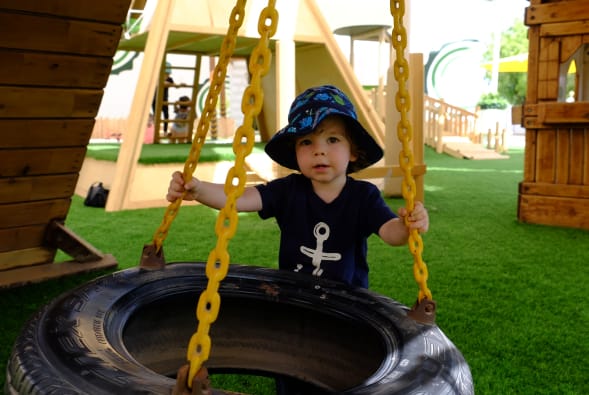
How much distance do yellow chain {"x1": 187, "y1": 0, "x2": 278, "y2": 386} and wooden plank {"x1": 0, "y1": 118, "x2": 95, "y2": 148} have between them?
1929 millimetres

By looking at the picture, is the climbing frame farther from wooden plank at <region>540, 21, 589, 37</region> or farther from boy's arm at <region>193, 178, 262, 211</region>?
wooden plank at <region>540, 21, 589, 37</region>

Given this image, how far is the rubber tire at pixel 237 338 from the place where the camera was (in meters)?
0.94

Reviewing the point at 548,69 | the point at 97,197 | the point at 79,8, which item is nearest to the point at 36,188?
the point at 79,8

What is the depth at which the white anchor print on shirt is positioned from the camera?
164cm

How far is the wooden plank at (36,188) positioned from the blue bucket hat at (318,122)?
1.58 m

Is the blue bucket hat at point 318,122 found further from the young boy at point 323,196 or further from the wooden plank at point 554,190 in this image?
the wooden plank at point 554,190

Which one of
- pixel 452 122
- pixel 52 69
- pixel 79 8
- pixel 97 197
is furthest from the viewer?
pixel 452 122

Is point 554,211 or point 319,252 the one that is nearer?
point 319,252

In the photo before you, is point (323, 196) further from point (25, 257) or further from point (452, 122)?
point (452, 122)

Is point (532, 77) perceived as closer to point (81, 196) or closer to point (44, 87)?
point (44, 87)

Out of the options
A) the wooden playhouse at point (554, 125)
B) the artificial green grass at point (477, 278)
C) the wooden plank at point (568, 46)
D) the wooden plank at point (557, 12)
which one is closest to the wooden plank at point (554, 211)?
the wooden playhouse at point (554, 125)

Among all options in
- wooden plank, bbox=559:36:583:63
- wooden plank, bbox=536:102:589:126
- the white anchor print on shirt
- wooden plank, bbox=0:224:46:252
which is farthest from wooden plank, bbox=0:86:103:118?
wooden plank, bbox=559:36:583:63

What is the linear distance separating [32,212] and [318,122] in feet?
6.78

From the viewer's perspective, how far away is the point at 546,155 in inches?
174
